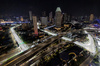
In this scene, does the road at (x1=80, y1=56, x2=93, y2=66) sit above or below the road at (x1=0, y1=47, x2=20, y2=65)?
below

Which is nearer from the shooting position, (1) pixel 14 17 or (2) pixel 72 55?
(2) pixel 72 55

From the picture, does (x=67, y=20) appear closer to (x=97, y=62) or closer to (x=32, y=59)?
(x=97, y=62)

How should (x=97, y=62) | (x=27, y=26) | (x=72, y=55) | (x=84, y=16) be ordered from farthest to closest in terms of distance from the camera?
(x=84, y=16), (x=27, y=26), (x=72, y=55), (x=97, y=62)

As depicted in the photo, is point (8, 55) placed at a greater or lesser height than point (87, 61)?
greater

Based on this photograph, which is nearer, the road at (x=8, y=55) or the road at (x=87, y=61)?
the road at (x=87, y=61)

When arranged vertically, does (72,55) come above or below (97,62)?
above

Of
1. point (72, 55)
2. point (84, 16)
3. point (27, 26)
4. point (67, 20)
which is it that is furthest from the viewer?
point (84, 16)

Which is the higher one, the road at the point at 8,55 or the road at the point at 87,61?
the road at the point at 8,55

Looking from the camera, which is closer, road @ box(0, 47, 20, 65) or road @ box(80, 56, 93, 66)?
road @ box(80, 56, 93, 66)

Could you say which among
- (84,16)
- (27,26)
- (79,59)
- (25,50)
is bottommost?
(79,59)

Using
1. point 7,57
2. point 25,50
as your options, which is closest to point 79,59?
point 25,50

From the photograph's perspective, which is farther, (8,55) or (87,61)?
(8,55)
